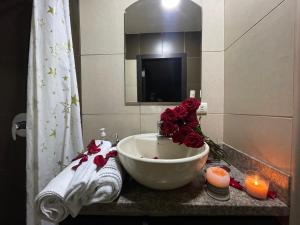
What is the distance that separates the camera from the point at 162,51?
1.10 metres

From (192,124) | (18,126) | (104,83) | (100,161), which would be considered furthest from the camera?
(104,83)

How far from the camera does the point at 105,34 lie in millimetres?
1122

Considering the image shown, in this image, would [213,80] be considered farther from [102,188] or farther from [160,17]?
[102,188]

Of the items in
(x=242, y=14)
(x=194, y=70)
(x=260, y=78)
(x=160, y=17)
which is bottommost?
(x=260, y=78)

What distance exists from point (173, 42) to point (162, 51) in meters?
0.10

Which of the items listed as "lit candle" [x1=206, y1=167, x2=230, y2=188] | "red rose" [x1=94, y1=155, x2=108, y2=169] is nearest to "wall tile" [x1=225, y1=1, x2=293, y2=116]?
"lit candle" [x1=206, y1=167, x2=230, y2=188]

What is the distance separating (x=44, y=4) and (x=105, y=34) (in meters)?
0.37

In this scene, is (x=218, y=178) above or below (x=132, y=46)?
below

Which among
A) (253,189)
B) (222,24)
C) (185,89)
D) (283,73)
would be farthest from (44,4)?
(253,189)

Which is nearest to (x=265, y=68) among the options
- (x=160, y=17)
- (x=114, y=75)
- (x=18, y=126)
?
(x=160, y=17)

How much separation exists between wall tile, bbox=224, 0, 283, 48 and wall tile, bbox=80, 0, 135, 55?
0.66 metres

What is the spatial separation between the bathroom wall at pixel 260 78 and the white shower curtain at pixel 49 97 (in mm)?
963

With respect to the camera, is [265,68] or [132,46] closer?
[265,68]

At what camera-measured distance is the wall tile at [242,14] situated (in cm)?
69
